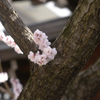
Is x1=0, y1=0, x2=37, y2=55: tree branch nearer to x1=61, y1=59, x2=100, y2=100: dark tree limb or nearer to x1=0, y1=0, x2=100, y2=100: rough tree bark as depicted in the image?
x1=0, y1=0, x2=100, y2=100: rough tree bark

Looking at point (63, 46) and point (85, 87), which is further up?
point (63, 46)

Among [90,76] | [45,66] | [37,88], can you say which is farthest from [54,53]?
[90,76]

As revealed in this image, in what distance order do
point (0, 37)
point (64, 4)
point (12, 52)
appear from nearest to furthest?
point (0, 37)
point (12, 52)
point (64, 4)

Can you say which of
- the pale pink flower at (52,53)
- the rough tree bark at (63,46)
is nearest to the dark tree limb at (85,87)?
the rough tree bark at (63,46)

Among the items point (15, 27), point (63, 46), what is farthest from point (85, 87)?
point (15, 27)

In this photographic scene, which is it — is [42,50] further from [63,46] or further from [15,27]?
[15,27]

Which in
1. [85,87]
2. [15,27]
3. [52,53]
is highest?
[15,27]

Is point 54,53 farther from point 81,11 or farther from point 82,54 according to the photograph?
point 81,11
